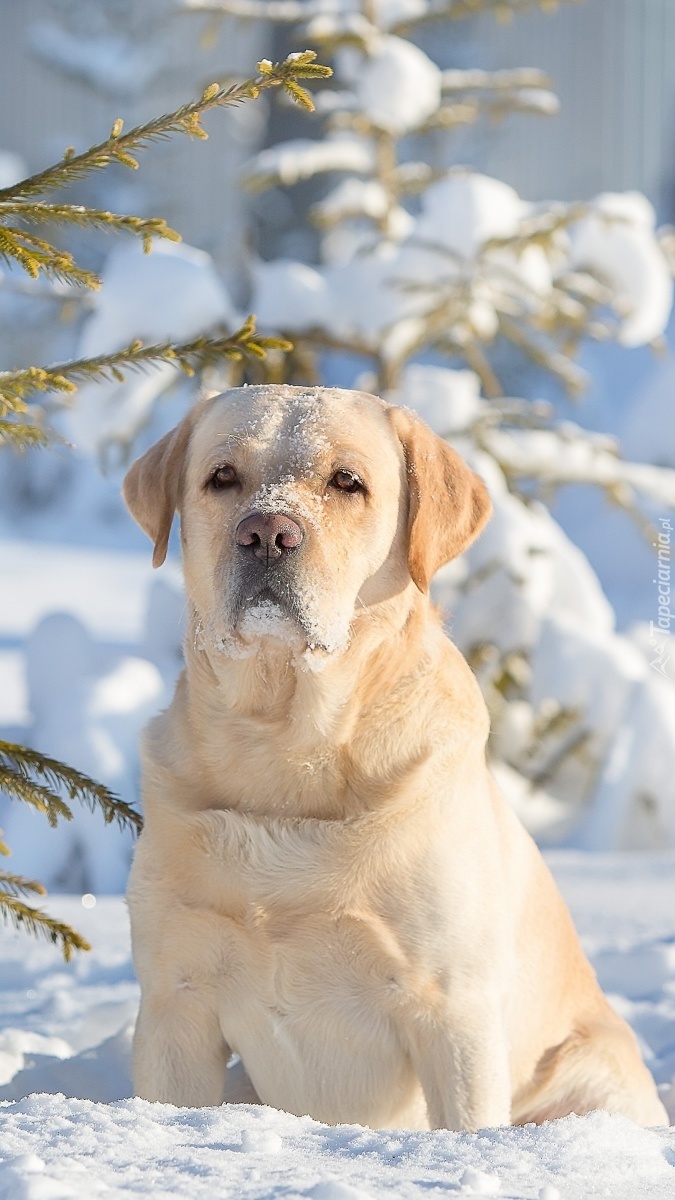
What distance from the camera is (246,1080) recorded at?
2.87 meters

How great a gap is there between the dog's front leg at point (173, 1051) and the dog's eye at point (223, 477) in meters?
0.99

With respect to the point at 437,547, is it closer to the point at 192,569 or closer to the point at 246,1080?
the point at 192,569

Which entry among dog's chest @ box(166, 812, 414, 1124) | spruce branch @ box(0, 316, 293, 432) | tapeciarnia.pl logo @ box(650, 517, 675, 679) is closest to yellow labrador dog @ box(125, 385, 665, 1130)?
dog's chest @ box(166, 812, 414, 1124)

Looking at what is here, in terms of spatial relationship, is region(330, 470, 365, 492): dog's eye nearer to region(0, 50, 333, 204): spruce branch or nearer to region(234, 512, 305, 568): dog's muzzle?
region(234, 512, 305, 568): dog's muzzle

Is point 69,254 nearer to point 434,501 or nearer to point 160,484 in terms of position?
point 160,484

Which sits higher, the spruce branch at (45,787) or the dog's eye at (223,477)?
the dog's eye at (223,477)

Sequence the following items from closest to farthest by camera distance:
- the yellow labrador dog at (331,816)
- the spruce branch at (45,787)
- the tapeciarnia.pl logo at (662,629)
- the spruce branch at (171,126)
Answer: the spruce branch at (171,126), the yellow labrador dog at (331,816), the spruce branch at (45,787), the tapeciarnia.pl logo at (662,629)

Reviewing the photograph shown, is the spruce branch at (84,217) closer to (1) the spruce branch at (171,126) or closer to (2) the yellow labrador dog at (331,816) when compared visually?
(1) the spruce branch at (171,126)

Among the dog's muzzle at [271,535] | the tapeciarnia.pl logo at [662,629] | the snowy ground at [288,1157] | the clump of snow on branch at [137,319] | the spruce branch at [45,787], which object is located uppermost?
the clump of snow on branch at [137,319]

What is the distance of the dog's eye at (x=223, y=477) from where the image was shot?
2.57 m

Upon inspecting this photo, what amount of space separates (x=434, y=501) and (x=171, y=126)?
2.83 ft

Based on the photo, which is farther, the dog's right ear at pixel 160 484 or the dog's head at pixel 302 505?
the dog's right ear at pixel 160 484

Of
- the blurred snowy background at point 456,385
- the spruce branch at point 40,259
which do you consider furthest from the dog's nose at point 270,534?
the blurred snowy background at point 456,385

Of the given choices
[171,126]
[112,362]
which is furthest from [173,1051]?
[171,126]
